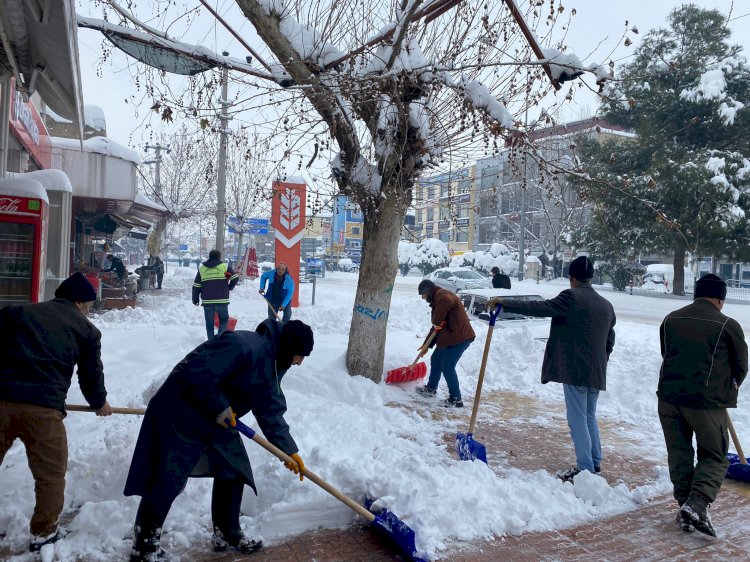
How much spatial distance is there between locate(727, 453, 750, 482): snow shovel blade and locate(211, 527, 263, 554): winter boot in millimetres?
4156

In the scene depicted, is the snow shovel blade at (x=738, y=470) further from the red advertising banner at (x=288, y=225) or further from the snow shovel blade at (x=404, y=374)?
the red advertising banner at (x=288, y=225)

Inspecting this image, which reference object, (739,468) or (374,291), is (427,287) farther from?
(739,468)

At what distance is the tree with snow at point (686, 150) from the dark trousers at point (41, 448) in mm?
20721

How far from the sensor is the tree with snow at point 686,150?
22219 millimetres

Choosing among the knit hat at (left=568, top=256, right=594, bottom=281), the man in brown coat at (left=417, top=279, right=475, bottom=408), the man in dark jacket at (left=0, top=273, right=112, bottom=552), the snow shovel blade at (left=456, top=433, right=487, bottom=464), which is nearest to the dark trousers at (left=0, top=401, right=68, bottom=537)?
the man in dark jacket at (left=0, top=273, right=112, bottom=552)

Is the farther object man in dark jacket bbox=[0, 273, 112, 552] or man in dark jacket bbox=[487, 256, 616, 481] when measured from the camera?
man in dark jacket bbox=[487, 256, 616, 481]

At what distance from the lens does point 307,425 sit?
5172 mm

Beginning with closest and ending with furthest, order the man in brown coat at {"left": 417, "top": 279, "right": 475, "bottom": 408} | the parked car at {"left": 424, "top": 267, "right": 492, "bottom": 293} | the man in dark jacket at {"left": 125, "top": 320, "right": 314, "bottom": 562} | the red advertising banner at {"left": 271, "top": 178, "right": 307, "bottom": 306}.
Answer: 1. the man in dark jacket at {"left": 125, "top": 320, "right": 314, "bottom": 562}
2. the man in brown coat at {"left": 417, "top": 279, "right": 475, "bottom": 408}
3. the red advertising banner at {"left": 271, "top": 178, "right": 307, "bottom": 306}
4. the parked car at {"left": 424, "top": 267, "right": 492, "bottom": 293}

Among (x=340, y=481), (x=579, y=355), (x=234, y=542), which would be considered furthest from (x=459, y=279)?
(x=234, y=542)

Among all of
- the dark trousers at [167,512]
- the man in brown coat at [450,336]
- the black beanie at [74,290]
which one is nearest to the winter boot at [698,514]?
the dark trousers at [167,512]

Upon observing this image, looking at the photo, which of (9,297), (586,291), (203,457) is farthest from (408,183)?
(9,297)

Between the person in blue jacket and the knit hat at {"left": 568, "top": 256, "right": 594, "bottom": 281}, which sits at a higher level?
the knit hat at {"left": 568, "top": 256, "right": 594, "bottom": 281}

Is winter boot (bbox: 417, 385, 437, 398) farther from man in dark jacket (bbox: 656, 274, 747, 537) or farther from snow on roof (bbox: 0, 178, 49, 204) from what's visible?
snow on roof (bbox: 0, 178, 49, 204)

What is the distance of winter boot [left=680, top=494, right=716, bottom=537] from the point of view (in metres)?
3.87
